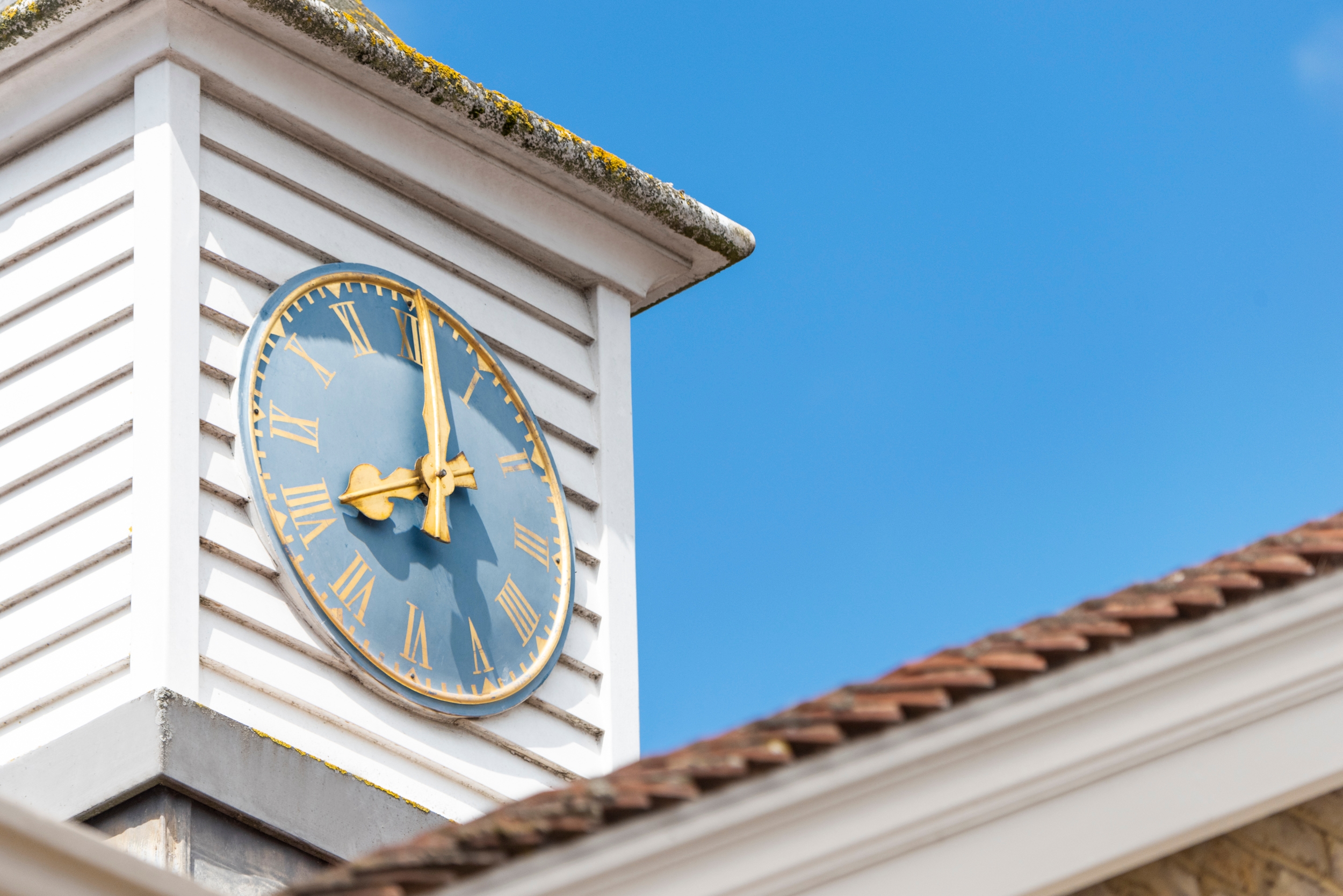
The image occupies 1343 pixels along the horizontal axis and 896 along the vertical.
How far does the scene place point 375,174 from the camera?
8086mm

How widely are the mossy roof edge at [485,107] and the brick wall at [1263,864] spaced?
490 cm

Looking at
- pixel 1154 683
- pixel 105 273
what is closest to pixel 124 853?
pixel 1154 683

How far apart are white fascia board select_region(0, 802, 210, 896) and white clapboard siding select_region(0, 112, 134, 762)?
3081 mm

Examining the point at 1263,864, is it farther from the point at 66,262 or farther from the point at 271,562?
the point at 66,262

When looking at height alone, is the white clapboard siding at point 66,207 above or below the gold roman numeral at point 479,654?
above

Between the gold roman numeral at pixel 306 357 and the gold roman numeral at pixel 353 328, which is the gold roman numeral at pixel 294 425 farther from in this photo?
the gold roman numeral at pixel 353 328

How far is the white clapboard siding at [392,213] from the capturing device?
7.59 meters

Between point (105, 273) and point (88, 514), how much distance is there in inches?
34.5

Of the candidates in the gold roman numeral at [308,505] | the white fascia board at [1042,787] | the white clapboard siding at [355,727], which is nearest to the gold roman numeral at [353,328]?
the gold roman numeral at [308,505]

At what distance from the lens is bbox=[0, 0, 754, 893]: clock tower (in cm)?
654

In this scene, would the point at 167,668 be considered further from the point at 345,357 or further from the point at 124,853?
the point at 124,853

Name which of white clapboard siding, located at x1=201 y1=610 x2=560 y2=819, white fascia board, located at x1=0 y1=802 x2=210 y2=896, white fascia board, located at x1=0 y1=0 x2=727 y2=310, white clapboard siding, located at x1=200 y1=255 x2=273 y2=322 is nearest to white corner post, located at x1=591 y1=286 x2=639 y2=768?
white fascia board, located at x1=0 y1=0 x2=727 y2=310

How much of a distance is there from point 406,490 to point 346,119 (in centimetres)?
147

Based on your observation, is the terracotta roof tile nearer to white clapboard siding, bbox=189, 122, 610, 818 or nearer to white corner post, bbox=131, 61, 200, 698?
white corner post, bbox=131, 61, 200, 698
